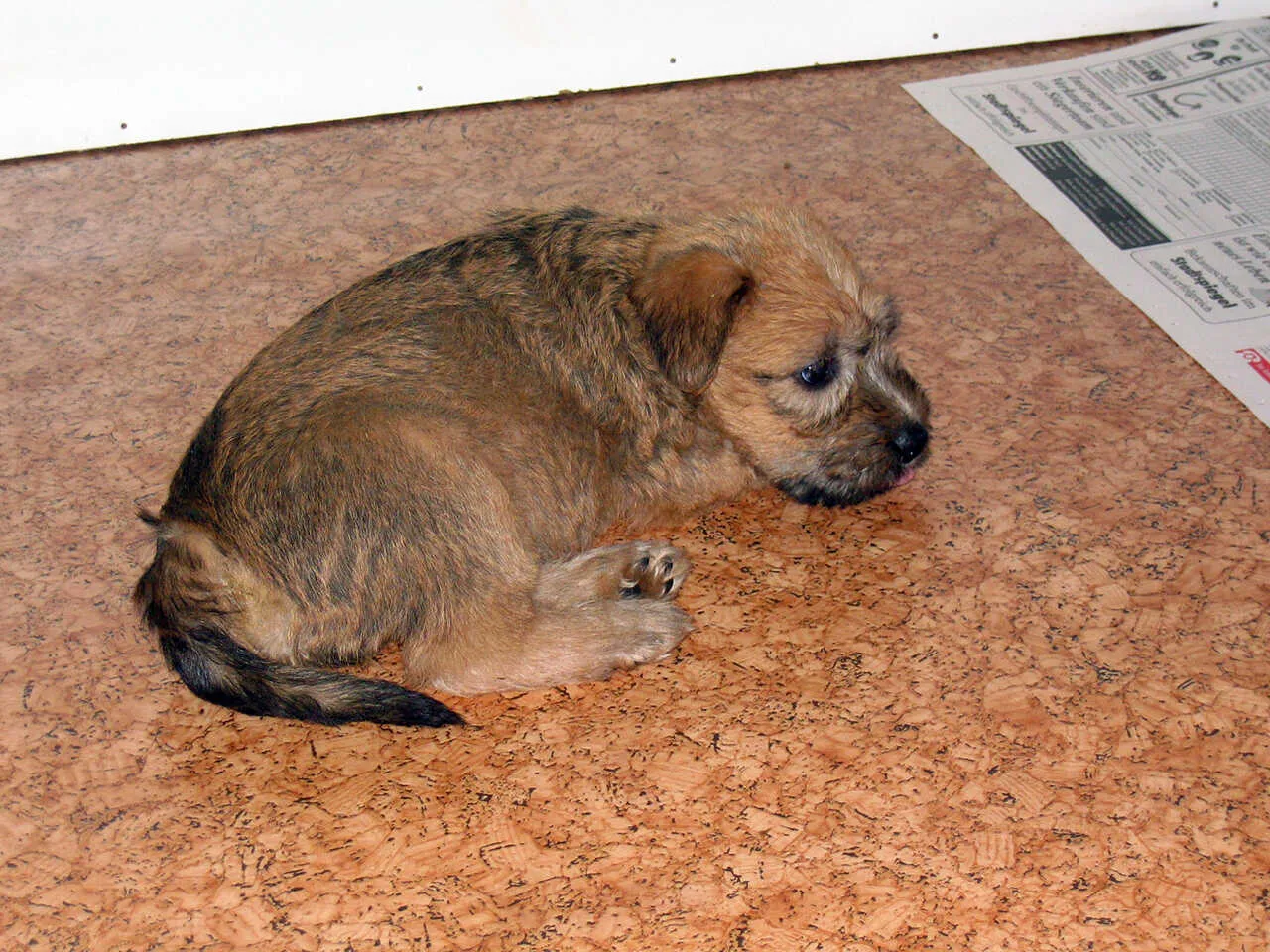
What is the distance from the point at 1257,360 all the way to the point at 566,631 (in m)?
1.96

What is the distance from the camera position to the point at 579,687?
8.76 feet

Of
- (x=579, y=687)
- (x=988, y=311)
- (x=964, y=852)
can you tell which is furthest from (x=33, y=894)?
(x=988, y=311)

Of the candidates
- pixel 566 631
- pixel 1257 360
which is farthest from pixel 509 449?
pixel 1257 360

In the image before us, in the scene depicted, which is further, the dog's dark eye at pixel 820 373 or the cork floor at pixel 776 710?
the dog's dark eye at pixel 820 373

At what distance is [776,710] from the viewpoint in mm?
2600

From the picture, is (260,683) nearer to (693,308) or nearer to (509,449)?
(509,449)

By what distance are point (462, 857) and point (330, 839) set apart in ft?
0.79

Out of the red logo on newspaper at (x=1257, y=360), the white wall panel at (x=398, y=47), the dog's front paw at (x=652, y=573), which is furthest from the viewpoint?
the white wall panel at (x=398, y=47)

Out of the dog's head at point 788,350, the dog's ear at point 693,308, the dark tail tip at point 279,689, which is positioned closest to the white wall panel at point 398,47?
the dog's head at point 788,350

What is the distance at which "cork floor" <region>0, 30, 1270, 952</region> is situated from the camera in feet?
7.44

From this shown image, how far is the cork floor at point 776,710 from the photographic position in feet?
7.44

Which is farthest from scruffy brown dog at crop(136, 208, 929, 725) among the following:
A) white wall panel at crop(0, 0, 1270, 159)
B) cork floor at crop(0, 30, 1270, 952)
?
white wall panel at crop(0, 0, 1270, 159)

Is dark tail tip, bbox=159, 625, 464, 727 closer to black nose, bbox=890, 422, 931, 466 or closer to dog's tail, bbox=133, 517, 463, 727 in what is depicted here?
dog's tail, bbox=133, 517, 463, 727

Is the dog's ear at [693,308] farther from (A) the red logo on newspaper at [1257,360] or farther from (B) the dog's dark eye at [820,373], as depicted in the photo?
(A) the red logo on newspaper at [1257,360]
